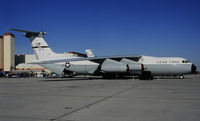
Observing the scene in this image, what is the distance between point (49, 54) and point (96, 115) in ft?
74.6

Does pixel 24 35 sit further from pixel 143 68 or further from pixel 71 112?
pixel 71 112

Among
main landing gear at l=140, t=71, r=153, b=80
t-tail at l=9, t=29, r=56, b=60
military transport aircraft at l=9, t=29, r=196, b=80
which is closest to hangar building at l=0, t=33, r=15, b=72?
t-tail at l=9, t=29, r=56, b=60

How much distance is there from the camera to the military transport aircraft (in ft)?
76.2

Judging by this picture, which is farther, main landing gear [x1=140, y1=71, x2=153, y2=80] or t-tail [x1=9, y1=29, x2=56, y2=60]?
t-tail [x1=9, y1=29, x2=56, y2=60]

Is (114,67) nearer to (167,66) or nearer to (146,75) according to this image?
(146,75)

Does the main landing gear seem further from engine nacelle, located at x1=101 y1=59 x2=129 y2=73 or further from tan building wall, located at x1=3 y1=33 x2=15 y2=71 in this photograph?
tan building wall, located at x1=3 y1=33 x2=15 y2=71

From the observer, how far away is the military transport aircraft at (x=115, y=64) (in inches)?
914

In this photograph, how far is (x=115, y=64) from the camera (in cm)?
2441

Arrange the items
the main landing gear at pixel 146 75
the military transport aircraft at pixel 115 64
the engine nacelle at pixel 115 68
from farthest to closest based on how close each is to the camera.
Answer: the main landing gear at pixel 146 75, the engine nacelle at pixel 115 68, the military transport aircraft at pixel 115 64

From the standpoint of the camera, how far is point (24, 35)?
26.2m

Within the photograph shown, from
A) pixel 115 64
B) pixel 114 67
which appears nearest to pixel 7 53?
pixel 115 64

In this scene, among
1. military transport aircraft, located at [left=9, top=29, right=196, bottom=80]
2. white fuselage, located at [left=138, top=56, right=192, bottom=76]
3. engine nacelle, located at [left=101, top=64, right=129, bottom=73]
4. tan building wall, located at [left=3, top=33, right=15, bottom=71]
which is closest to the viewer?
white fuselage, located at [left=138, top=56, right=192, bottom=76]

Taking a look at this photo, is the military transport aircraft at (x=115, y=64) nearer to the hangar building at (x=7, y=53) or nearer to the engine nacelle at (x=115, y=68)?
the engine nacelle at (x=115, y=68)

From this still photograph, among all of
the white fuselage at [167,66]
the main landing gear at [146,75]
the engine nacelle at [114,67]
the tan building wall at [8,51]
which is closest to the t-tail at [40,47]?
the engine nacelle at [114,67]
